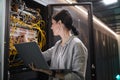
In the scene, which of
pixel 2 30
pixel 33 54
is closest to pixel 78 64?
pixel 33 54

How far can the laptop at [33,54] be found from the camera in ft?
5.58

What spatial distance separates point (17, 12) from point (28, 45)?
69cm

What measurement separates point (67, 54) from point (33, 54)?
0.29 meters

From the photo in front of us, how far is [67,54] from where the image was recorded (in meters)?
1.71

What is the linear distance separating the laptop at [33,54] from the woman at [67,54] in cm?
5

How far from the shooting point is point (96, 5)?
16.4 ft

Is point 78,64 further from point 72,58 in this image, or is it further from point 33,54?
point 33,54

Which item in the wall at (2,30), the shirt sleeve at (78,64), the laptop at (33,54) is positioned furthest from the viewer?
the wall at (2,30)

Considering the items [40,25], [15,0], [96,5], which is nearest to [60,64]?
[15,0]

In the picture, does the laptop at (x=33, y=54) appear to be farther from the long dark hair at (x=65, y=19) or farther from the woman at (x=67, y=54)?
the long dark hair at (x=65, y=19)

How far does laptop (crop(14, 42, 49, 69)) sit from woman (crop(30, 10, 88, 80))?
0.16ft

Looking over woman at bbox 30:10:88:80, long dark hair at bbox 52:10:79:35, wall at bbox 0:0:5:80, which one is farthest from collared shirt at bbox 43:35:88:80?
wall at bbox 0:0:5:80

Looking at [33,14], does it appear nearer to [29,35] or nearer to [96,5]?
[29,35]

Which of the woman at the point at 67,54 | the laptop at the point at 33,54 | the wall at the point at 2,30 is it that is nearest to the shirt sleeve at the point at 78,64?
the woman at the point at 67,54
